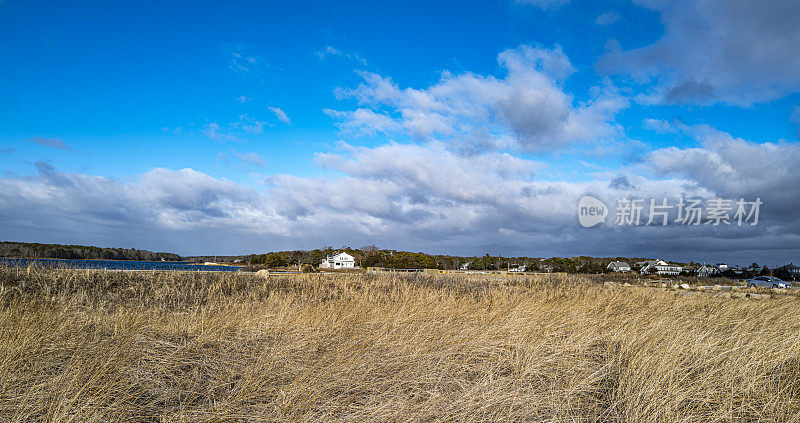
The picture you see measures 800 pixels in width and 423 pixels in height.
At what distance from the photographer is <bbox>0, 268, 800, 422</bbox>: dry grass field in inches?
147

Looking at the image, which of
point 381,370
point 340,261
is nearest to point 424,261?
point 340,261

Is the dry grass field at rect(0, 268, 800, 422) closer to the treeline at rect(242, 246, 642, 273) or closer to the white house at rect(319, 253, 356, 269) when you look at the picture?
the treeline at rect(242, 246, 642, 273)

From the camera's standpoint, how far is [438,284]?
1830 cm

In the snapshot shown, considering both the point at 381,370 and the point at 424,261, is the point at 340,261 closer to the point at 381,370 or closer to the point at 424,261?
the point at 424,261

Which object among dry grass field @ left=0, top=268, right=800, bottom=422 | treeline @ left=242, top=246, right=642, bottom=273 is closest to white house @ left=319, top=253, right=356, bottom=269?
treeline @ left=242, top=246, right=642, bottom=273

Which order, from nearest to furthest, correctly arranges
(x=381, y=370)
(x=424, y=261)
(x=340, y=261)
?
1. (x=381, y=370)
2. (x=424, y=261)
3. (x=340, y=261)

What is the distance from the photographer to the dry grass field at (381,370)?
3723mm

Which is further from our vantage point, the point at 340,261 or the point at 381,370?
the point at 340,261

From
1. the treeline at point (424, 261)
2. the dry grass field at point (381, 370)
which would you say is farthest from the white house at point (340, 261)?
the dry grass field at point (381, 370)

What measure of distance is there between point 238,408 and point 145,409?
3.11 ft

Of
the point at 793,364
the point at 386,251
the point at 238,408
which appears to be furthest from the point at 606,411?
the point at 386,251

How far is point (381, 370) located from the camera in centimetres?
479

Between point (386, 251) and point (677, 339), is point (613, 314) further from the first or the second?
point (386, 251)

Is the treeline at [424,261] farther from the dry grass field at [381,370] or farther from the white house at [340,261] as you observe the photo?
the dry grass field at [381,370]
